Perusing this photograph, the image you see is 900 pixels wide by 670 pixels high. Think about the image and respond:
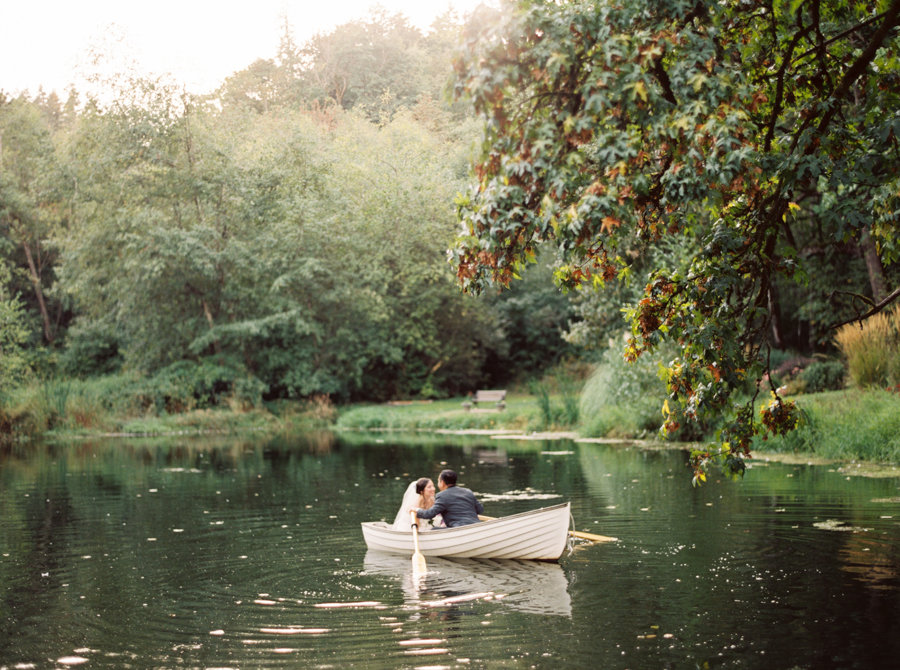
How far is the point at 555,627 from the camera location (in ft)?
24.7

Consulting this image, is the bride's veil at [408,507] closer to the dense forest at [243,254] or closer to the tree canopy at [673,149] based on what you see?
the tree canopy at [673,149]

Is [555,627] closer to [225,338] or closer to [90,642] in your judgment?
[90,642]

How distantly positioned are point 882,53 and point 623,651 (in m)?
6.02

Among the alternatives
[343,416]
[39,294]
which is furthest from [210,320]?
[39,294]

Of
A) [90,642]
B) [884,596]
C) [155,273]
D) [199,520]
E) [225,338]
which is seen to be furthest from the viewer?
[225,338]

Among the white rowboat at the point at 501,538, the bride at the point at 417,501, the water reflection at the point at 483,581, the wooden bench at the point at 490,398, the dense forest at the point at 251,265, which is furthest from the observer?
the dense forest at the point at 251,265

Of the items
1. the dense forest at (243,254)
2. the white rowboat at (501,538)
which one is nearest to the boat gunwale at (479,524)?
the white rowboat at (501,538)

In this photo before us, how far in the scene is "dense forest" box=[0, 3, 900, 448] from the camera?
37281 mm

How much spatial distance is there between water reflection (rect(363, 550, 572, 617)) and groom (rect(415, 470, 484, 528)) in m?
0.50

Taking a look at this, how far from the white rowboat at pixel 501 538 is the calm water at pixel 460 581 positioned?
0.21 meters

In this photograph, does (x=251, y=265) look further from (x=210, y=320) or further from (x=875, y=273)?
(x=875, y=273)

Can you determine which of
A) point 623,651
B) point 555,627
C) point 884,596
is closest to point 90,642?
point 555,627

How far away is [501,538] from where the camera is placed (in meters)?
10.4

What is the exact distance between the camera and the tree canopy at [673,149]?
20.3 feet
